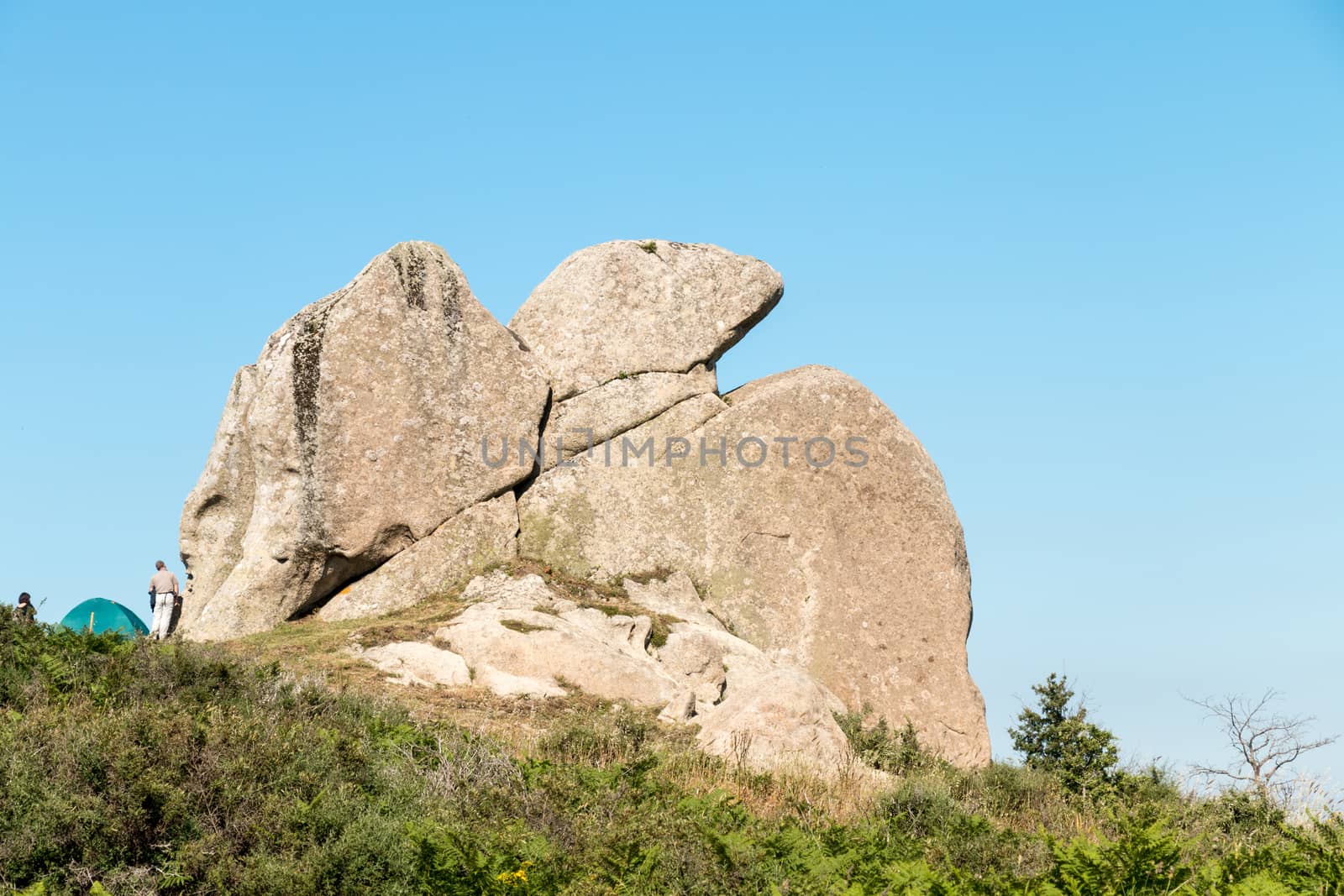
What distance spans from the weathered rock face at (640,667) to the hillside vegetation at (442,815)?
2.74 feet

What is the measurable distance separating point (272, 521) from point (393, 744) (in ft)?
30.5

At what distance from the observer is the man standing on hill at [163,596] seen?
23.3 meters

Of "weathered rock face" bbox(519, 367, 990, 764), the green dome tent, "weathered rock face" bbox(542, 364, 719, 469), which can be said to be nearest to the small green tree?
"weathered rock face" bbox(519, 367, 990, 764)

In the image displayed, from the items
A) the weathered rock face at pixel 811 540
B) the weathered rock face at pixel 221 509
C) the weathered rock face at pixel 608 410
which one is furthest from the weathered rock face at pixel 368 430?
the weathered rock face at pixel 811 540

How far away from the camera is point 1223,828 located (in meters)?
15.3

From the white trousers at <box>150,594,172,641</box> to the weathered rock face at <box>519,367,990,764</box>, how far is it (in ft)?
21.4

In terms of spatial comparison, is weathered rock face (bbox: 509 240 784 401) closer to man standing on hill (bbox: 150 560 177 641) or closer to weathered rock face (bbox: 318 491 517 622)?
weathered rock face (bbox: 318 491 517 622)

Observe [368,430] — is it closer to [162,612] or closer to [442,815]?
[162,612]

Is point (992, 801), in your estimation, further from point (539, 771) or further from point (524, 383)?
point (524, 383)

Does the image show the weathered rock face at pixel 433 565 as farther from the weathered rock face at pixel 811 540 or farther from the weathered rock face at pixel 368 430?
the weathered rock face at pixel 811 540

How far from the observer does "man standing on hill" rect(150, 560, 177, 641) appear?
23.3m

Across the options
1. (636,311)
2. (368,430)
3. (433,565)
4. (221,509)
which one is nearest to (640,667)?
(433,565)

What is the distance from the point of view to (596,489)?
73.7 feet

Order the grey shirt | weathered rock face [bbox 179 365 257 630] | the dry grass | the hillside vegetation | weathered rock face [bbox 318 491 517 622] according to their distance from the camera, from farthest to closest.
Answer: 1. the grey shirt
2. weathered rock face [bbox 179 365 257 630]
3. weathered rock face [bbox 318 491 517 622]
4. the dry grass
5. the hillside vegetation
